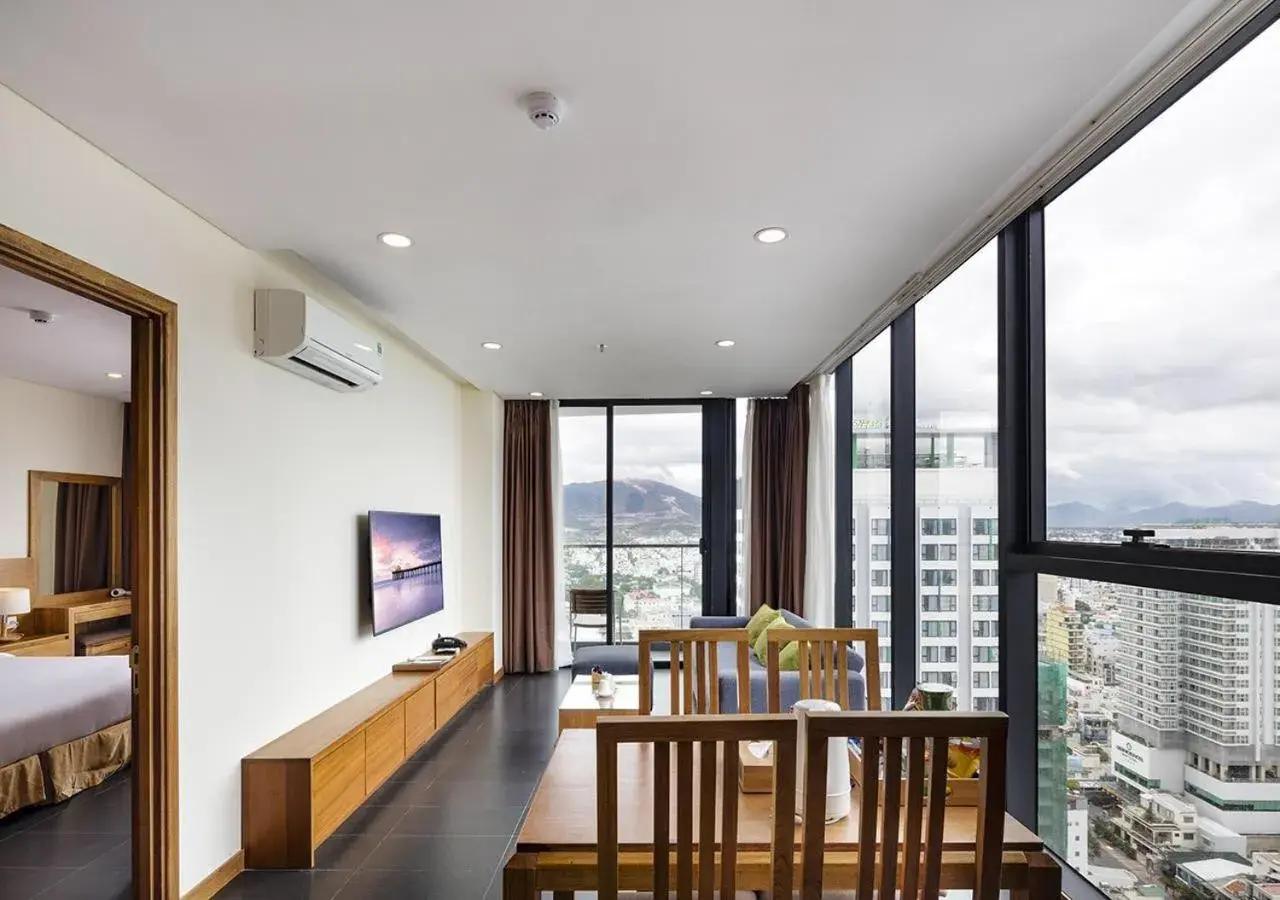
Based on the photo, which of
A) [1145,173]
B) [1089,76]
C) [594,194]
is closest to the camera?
[1089,76]

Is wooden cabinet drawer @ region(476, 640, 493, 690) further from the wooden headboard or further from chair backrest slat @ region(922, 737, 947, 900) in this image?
chair backrest slat @ region(922, 737, 947, 900)

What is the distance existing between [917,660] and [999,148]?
280 cm

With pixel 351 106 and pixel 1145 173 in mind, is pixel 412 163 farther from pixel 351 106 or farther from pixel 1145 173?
pixel 1145 173

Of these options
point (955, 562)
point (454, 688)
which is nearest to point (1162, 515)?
point (955, 562)

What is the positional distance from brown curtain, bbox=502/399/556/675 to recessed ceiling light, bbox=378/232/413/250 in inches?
174

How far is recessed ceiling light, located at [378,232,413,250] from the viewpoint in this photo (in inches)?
126

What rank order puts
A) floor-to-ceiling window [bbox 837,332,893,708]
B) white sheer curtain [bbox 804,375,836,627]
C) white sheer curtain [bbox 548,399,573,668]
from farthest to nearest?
white sheer curtain [bbox 548,399,573,668] < white sheer curtain [bbox 804,375,836,627] < floor-to-ceiling window [bbox 837,332,893,708]

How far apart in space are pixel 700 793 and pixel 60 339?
205 inches

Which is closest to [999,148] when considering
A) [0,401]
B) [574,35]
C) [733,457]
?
[574,35]

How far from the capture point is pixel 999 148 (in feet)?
8.05

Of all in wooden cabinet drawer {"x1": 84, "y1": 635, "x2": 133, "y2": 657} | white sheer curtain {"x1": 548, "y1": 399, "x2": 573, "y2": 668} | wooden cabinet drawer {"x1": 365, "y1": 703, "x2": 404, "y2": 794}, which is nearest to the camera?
wooden cabinet drawer {"x1": 365, "y1": 703, "x2": 404, "y2": 794}

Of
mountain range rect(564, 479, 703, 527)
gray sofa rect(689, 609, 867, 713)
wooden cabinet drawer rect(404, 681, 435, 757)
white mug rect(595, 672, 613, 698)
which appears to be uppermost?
mountain range rect(564, 479, 703, 527)

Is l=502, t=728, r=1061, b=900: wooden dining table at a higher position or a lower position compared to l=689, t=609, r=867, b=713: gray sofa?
higher

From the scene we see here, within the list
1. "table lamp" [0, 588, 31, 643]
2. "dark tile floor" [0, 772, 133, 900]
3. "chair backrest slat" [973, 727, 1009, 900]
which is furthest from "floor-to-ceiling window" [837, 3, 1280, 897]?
"table lamp" [0, 588, 31, 643]
